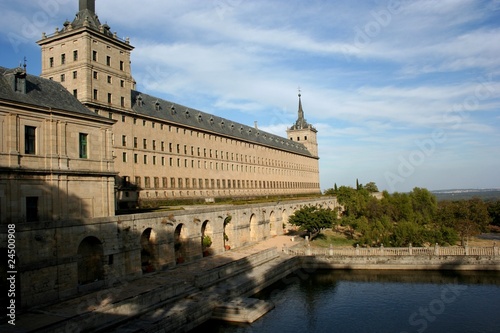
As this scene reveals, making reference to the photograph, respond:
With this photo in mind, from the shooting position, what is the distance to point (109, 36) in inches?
1673

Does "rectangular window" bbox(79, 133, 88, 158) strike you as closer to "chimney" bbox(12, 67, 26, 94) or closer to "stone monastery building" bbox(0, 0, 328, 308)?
"stone monastery building" bbox(0, 0, 328, 308)

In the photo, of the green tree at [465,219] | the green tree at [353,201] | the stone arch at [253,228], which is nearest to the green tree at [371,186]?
the green tree at [353,201]

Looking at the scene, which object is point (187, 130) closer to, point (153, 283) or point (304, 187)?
point (153, 283)

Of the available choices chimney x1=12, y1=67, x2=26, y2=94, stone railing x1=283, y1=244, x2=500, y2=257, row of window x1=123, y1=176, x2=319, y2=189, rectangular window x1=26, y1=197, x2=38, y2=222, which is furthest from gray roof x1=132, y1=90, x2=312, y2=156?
rectangular window x1=26, y1=197, x2=38, y2=222

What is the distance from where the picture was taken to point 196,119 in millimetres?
67688

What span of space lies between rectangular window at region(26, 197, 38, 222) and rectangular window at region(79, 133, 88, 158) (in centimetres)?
443

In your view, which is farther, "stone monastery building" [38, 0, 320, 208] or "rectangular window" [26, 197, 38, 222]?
"stone monastery building" [38, 0, 320, 208]

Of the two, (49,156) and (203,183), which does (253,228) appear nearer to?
(203,183)

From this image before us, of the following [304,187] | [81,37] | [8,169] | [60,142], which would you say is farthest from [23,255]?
[304,187]

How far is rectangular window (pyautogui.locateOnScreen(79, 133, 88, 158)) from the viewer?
90.3 ft

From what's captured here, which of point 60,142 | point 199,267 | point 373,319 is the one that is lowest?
point 373,319

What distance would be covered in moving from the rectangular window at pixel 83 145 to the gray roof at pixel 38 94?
1477 millimetres

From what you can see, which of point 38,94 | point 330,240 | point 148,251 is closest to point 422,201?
point 330,240

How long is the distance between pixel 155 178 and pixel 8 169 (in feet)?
97.3
